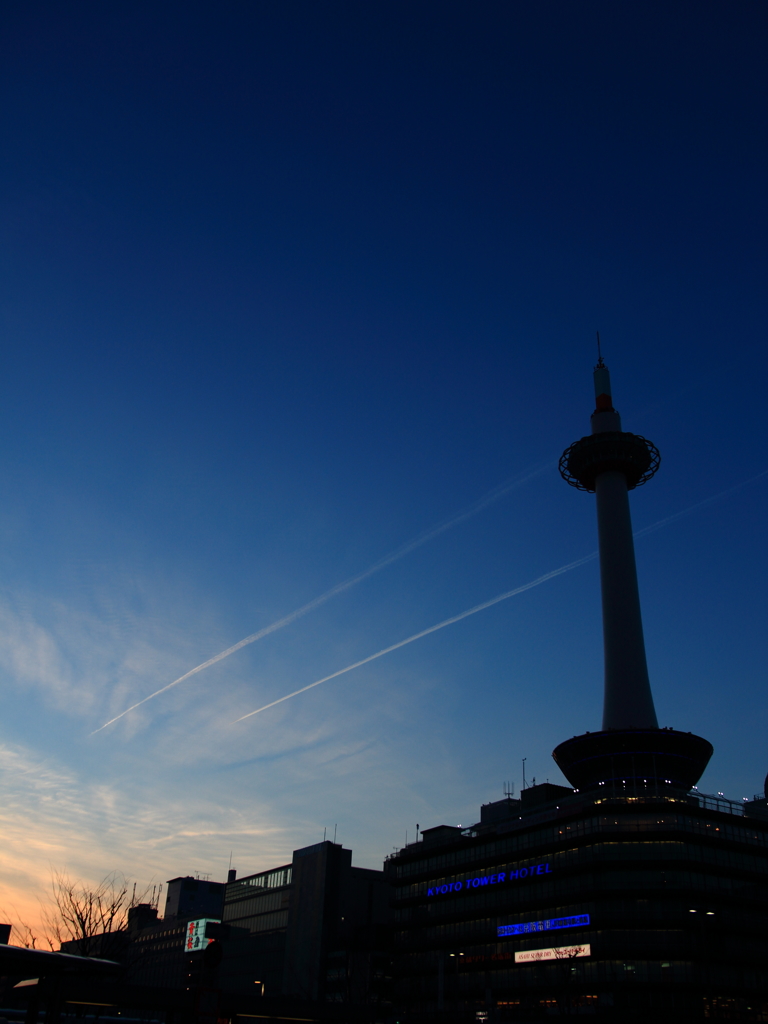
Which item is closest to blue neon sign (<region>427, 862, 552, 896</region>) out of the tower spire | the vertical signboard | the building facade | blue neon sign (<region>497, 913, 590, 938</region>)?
the building facade

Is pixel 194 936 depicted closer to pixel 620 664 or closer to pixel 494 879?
pixel 494 879

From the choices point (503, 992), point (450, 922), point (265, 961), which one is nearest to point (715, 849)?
point (503, 992)

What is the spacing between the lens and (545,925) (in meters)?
94.5

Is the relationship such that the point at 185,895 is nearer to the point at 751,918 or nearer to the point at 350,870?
the point at 350,870

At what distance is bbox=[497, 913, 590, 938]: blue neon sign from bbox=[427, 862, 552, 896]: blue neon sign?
512 cm

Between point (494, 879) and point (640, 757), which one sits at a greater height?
point (640, 757)

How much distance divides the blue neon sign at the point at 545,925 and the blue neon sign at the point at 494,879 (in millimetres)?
5125

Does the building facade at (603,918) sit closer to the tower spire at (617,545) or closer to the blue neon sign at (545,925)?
the blue neon sign at (545,925)

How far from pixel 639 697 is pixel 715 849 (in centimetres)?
2140

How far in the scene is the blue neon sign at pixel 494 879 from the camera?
9939cm

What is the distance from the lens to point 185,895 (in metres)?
193

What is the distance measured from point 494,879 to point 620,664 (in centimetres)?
3112

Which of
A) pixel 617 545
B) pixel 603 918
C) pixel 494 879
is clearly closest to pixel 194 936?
pixel 494 879

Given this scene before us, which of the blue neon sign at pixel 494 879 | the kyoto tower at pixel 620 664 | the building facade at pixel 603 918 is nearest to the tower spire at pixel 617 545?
the kyoto tower at pixel 620 664
